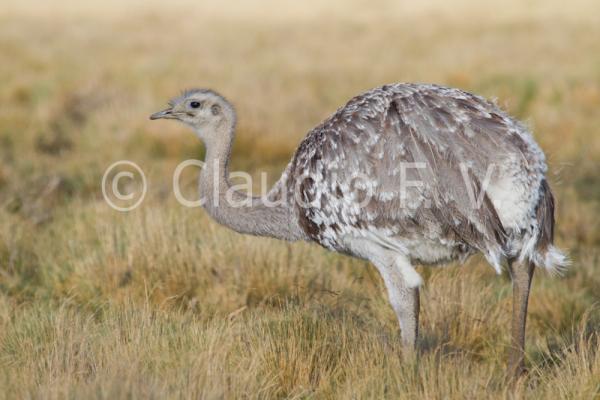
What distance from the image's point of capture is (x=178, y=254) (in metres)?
5.57

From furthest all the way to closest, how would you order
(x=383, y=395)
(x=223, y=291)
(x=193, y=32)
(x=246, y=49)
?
(x=193, y=32), (x=246, y=49), (x=223, y=291), (x=383, y=395)

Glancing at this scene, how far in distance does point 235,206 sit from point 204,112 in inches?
23.5

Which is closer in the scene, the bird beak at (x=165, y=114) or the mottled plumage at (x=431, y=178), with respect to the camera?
the mottled plumage at (x=431, y=178)

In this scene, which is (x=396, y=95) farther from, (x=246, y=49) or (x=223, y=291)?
(x=246, y=49)

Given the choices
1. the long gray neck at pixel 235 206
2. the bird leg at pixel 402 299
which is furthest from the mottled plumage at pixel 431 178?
the long gray neck at pixel 235 206

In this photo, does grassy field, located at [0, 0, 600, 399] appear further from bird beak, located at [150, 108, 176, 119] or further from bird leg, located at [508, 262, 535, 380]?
bird beak, located at [150, 108, 176, 119]

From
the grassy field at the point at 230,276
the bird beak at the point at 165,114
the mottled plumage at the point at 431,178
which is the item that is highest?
the bird beak at the point at 165,114

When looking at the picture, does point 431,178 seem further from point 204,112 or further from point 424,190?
point 204,112

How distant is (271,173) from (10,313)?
452cm

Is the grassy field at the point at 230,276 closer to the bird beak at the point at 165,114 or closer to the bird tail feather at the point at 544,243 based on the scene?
the bird tail feather at the point at 544,243

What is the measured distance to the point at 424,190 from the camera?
401cm

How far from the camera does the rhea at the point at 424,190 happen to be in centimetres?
396

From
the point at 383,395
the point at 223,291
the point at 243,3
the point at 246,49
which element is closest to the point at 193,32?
the point at 246,49

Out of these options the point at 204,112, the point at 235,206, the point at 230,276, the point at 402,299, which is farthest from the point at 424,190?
the point at 230,276
